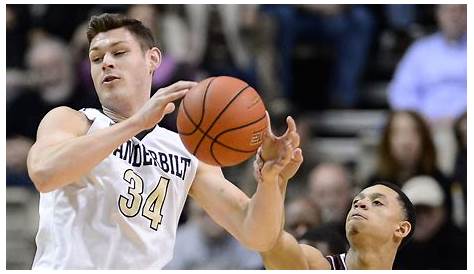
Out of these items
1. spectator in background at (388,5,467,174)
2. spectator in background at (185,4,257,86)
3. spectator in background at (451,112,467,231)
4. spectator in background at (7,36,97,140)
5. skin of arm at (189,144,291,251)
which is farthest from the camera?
spectator in background at (185,4,257,86)

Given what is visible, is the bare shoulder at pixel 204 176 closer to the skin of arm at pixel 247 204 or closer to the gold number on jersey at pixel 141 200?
the skin of arm at pixel 247 204

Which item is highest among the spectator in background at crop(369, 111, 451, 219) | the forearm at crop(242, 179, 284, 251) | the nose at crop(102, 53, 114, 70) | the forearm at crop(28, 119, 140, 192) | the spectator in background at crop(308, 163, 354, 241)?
the nose at crop(102, 53, 114, 70)

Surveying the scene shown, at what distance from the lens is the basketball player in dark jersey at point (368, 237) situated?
510 centimetres

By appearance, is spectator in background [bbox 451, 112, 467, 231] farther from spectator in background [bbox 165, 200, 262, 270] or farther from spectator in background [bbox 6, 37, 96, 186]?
spectator in background [bbox 6, 37, 96, 186]

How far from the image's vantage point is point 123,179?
15.6ft

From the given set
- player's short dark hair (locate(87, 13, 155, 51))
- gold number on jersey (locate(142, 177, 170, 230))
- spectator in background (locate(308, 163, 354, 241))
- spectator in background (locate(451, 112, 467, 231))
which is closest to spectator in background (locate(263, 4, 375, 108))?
spectator in background (locate(308, 163, 354, 241))

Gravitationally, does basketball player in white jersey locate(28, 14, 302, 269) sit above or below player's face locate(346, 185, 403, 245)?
above

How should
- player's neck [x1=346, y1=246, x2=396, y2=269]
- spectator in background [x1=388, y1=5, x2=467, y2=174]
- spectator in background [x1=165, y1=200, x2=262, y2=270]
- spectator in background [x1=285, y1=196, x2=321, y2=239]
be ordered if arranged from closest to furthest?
player's neck [x1=346, y1=246, x2=396, y2=269] → spectator in background [x1=285, y1=196, x2=321, y2=239] → spectator in background [x1=165, y1=200, x2=262, y2=270] → spectator in background [x1=388, y1=5, x2=467, y2=174]

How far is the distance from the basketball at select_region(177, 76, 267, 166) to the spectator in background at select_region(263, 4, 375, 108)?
15.1 feet

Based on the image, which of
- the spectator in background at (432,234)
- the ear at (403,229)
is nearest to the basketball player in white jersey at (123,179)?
the ear at (403,229)

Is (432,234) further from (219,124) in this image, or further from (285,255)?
(219,124)

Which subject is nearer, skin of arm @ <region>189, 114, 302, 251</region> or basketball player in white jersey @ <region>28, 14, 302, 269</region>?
basketball player in white jersey @ <region>28, 14, 302, 269</region>

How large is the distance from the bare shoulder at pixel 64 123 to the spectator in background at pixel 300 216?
6.06 feet

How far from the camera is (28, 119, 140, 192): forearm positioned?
4.29 meters
